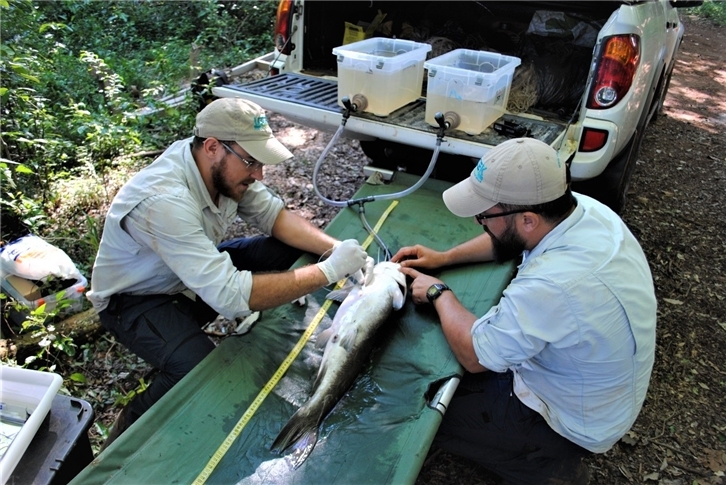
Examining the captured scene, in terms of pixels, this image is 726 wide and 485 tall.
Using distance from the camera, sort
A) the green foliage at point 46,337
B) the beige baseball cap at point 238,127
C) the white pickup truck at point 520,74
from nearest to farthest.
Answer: the beige baseball cap at point 238,127, the green foliage at point 46,337, the white pickup truck at point 520,74

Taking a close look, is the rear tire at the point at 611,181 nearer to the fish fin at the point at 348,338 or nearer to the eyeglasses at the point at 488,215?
the eyeglasses at the point at 488,215

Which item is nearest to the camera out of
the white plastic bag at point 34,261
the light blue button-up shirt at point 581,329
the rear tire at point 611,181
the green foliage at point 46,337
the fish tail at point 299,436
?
the light blue button-up shirt at point 581,329

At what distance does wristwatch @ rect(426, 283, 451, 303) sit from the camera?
261cm

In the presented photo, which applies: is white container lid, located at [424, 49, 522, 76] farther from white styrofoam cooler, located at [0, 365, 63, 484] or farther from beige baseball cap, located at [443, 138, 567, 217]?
white styrofoam cooler, located at [0, 365, 63, 484]

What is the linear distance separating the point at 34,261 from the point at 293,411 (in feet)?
6.78

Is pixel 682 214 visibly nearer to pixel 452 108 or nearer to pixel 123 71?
pixel 452 108

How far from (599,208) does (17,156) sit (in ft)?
14.6

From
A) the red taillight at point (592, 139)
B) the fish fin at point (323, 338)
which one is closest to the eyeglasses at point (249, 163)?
the fish fin at point (323, 338)

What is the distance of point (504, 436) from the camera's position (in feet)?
7.57

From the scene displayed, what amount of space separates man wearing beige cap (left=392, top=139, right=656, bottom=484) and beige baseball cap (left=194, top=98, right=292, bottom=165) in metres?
0.93

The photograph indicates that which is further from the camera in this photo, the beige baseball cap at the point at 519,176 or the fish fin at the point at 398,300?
the fish fin at the point at 398,300

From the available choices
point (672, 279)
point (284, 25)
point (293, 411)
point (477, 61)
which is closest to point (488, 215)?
point (293, 411)

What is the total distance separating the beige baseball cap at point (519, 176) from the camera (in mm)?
2006

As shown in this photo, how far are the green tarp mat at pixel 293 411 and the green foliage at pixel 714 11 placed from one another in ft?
47.0
